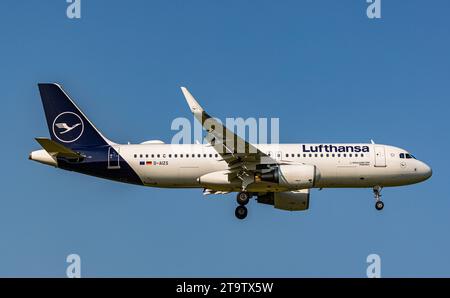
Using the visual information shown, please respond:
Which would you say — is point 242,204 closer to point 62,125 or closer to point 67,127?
point 67,127

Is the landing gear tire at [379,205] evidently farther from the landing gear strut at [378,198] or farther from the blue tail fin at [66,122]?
the blue tail fin at [66,122]

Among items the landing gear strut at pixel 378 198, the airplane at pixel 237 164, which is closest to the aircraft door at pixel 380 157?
the airplane at pixel 237 164

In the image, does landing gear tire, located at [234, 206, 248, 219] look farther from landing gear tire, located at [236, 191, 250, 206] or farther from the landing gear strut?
the landing gear strut

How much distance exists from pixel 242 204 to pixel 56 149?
45.8 ft

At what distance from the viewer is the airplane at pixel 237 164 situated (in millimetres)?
62656

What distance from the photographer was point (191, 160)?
211 feet

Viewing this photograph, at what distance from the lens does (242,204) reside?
6469cm

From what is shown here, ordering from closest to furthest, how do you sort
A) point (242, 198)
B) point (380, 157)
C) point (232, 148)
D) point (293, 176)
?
1. point (232, 148)
2. point (293, 176)
3. point (242, 198)
4. point (380, 157)

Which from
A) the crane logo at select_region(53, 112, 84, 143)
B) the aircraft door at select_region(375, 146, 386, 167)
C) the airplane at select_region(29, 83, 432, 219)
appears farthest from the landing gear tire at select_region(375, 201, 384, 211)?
the crane logo at select_region(53, 112, 84, 143)

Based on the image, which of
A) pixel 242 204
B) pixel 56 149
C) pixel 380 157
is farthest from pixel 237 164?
pixel 56 149

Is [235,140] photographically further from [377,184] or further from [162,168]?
[377,184]
